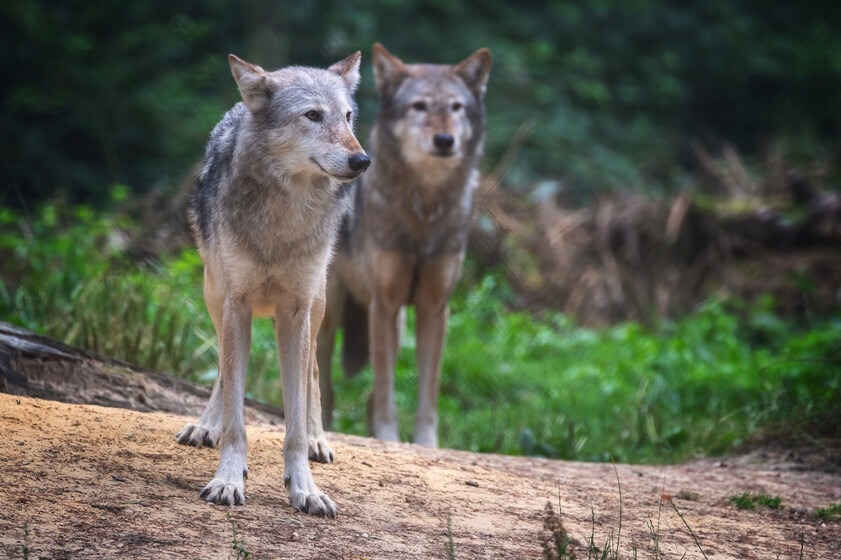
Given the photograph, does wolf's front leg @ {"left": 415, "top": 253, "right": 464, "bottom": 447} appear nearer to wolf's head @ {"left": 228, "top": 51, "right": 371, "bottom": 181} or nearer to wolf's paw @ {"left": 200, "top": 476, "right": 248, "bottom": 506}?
wolf's head @ {"left": 228, "top": 51, "right": 371, "bottom": 181}

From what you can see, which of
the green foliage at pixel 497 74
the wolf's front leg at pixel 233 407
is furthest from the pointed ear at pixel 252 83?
the green foliage at pixel 497 74

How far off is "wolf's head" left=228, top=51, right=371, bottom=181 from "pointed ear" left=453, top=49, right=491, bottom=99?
2886 millimetres

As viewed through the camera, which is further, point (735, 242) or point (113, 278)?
point (735, 242)

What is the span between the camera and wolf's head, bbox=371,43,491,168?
6.02 meters

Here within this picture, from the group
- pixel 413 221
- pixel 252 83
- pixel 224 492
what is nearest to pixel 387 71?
pixel 413 221

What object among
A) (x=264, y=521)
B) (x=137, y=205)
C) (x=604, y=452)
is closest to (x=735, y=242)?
(x=604, y=452)

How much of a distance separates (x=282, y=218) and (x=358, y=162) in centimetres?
42

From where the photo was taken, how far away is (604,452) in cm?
553

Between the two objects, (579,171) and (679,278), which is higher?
(579,171)

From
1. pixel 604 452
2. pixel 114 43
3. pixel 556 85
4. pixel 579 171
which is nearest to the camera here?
pixel 604 452

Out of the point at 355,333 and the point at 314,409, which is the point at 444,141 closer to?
the point at 355,333

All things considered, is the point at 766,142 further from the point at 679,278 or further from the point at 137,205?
the point at 137,205

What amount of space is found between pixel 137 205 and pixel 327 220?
585 cm

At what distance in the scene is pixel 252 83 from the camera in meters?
3.54
